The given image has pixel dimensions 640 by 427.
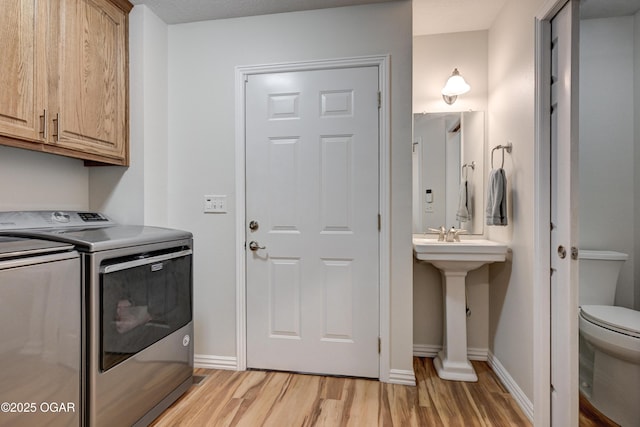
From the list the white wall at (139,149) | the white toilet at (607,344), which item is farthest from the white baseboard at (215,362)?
the white toilet at (607,344)

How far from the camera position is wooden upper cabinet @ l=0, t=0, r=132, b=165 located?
4.64 ft

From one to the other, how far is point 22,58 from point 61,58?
0.21 meters

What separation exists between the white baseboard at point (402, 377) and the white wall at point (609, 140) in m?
1.36

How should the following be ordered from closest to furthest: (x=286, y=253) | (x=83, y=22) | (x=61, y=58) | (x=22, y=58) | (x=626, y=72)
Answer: (x=22, y=58) < (x=61, y=58) < (x=83, y=22) < (x=626, y=72) < (x=286, y=253)

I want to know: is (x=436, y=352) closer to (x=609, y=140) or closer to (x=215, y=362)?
(x=215, y=362)

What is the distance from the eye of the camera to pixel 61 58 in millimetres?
1628

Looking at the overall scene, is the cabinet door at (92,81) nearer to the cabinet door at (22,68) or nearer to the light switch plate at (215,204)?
the cabinet door at (22,68)

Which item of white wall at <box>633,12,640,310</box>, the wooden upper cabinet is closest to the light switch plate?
the wooden upper cabinet

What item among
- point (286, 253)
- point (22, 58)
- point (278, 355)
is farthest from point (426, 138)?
point (22, 58)

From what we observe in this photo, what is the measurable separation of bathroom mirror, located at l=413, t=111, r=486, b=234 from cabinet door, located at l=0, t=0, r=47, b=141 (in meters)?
2.26

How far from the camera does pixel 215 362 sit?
2.26 m

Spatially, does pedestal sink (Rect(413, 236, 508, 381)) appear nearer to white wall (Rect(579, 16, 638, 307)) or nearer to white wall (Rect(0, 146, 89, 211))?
white wall (Rect(579, 16, 638, 307))

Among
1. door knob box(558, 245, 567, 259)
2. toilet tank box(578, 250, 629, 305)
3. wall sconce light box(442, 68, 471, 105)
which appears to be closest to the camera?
door knob box(558, 245, 567, 259)

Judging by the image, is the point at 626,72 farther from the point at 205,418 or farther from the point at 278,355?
the point at 205,418
